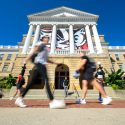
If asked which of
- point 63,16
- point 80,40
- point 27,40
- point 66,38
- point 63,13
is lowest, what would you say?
point 80,40

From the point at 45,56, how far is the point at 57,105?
1448 mm

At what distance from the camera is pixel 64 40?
33438 millimetres

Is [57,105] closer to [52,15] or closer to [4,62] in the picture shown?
[52,15]

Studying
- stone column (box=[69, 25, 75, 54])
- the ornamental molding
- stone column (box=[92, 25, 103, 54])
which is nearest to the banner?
stone column (box=[69, 25, 75, 54])

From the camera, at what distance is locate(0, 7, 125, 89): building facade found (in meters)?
30.6

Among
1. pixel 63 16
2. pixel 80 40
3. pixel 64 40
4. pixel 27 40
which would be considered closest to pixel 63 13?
pixel 63 16

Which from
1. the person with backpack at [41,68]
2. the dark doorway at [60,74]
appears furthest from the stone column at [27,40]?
the person with backpack at [41,68]

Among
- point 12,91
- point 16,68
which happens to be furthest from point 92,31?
point 12,91

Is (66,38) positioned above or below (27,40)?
above

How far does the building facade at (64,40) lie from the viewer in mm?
30609
